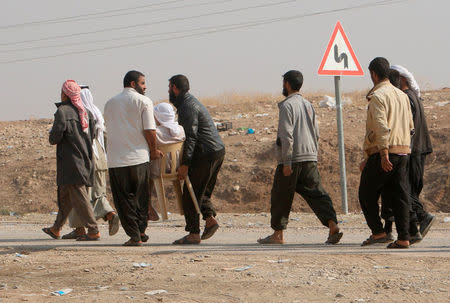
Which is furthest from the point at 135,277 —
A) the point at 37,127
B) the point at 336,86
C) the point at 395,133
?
the point at 37,127

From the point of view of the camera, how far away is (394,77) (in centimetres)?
919

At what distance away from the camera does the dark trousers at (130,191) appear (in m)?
9.31

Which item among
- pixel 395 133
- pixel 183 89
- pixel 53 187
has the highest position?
pixel 183 89

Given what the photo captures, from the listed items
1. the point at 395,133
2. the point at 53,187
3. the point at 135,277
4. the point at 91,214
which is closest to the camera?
the point at 135,277

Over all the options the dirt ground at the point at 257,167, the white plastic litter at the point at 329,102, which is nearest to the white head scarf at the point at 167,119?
the dirt ground at the point at 257,167

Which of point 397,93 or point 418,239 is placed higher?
point 397,93

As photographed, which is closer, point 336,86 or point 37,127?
point 336,86

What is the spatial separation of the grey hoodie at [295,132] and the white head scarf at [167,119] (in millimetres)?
1192

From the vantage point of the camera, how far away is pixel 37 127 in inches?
1046

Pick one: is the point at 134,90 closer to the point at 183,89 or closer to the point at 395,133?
the point at 183,89

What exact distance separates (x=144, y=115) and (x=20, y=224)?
4809 millimetres

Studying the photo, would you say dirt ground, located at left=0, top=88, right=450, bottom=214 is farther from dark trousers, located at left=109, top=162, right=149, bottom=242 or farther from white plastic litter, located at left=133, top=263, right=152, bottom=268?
white plastic litter, located at left=133, top=263, right=152, bottom=268

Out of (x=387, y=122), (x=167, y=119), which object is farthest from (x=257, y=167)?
(x=387, y=122)

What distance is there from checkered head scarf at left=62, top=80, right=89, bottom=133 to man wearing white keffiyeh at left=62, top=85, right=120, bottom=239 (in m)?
0.39
